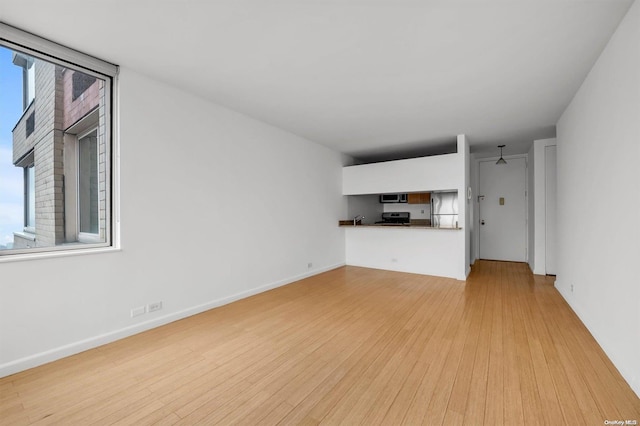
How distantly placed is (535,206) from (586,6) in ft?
14.9

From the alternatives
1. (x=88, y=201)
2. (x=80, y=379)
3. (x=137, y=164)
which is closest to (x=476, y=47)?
(x=137, y=164)

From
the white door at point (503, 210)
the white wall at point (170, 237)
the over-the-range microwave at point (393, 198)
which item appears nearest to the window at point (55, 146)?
the white wall at point (170, 237)

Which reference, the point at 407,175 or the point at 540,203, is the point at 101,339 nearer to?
the point at 407,175

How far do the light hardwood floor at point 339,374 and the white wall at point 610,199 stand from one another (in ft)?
1.02

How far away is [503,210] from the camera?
23.6 ft

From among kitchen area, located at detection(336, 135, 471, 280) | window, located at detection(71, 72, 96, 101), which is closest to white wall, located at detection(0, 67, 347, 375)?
window, located at detection(71, 72, 96, 101)

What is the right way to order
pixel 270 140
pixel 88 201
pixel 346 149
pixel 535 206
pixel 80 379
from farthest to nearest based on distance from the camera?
pixel 346 149, pixel 535 206, pixel 270 140, pixel 88 201, pixel 80 379

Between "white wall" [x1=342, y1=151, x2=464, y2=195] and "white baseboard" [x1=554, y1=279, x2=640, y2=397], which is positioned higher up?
"white wall" [x1=342, y1=151, x2=464, y2=195]

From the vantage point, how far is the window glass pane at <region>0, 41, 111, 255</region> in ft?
7.76

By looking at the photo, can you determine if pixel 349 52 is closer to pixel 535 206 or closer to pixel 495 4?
pixel 495 4

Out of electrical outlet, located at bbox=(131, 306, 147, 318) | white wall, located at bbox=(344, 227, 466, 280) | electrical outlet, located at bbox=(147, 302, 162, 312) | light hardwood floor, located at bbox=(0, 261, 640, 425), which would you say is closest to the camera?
light hardwood floor, located at bbox=(0, 261, 640, 425)

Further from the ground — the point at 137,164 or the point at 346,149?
the point at 346,149

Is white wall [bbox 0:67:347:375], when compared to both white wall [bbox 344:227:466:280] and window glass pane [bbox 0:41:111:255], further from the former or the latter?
white wall [bbox 344:227:466:280]

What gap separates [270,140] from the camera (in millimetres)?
4664
